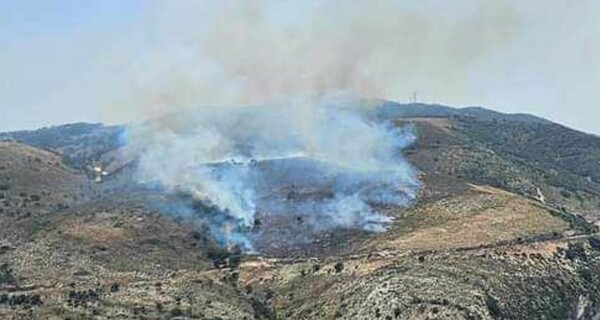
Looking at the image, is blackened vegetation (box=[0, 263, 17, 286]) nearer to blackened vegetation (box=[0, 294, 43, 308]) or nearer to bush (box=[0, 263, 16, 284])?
bush (box=[0, 263, 16, 284])

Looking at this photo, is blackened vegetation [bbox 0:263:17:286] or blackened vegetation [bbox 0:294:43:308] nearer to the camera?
blackened vegetation [bbox 0:294:43:308]

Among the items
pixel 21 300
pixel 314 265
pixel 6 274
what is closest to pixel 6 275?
pixel 6 274

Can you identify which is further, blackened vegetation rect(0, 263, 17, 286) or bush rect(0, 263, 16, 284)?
bush rect(0, 263, 16, 284)

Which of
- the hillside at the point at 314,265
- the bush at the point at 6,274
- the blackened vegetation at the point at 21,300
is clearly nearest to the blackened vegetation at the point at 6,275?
the bush at the point at 6,274

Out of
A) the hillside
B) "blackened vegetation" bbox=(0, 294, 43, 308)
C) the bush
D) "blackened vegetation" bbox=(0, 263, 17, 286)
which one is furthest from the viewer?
the bush

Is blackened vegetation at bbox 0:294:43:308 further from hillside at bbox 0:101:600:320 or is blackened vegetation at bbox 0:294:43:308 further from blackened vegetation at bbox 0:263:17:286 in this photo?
blackened vegetation at bbox 0:263:17:286

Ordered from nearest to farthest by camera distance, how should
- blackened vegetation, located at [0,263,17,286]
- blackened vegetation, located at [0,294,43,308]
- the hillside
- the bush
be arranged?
1. the hillside
2. blackened vegetation, located at [0,294,43,308]
3. blackened vegetation, located at [0,263,17,286]
4. the bush

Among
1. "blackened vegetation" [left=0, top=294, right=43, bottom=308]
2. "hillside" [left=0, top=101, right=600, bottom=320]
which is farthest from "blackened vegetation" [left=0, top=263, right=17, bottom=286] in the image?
"blackened vegetation" [left=0, top=294, right=43, bottom=308]

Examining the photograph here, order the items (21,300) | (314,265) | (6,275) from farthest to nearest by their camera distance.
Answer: (6,275), (314,265), (21,300)

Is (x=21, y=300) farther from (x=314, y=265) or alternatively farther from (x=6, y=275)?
(x=314, y=265)

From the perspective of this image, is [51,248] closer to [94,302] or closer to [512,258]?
[94,302]

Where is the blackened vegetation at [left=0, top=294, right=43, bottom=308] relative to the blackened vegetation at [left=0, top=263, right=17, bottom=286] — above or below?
above

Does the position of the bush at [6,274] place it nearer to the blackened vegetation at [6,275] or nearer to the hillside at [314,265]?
the blackened vegetation at [6,275]

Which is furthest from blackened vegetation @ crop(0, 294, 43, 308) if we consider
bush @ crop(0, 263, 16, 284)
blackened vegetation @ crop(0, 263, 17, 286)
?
bush @ crop(0, 263, 16, 284)
